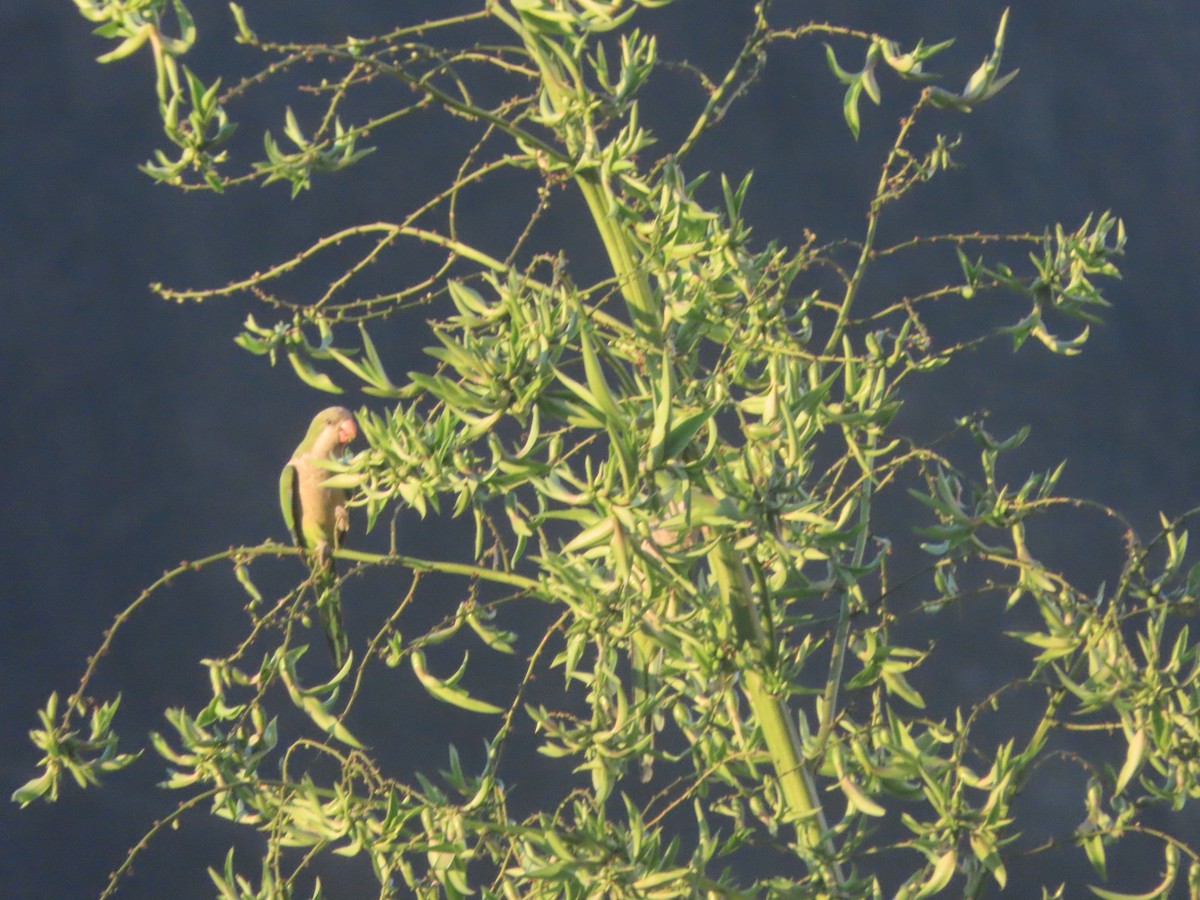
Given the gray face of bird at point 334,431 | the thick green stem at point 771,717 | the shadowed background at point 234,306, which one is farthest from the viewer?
the shadowed background at point 234,306

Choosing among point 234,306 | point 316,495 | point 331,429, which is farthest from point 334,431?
point 234,306

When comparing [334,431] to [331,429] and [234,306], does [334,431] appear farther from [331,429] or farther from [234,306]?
[234,306]

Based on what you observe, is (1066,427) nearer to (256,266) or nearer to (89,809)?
(256,266)

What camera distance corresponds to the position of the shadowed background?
2.40 meters

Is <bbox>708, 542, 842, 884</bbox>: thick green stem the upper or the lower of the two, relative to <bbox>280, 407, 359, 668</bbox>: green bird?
lower

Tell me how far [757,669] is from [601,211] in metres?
0.41

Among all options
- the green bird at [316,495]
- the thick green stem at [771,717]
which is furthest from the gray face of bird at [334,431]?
the thick green stem at [771,717]

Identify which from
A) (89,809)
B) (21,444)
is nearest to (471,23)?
(21,444)

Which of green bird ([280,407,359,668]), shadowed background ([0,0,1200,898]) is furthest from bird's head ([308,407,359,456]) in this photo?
shadowed background ([0,0,1200,898])

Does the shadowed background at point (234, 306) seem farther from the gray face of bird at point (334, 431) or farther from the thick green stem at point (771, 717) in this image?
the thick green stem at point (771, 717)

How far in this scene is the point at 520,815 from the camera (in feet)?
8.30

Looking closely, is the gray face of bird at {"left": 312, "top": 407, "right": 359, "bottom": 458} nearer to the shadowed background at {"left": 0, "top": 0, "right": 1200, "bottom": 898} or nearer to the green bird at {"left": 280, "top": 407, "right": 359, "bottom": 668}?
the green bird at {"left": 280, "top": 407, "right": 359, "bottom": 668}

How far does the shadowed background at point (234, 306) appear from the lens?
94.7 inches

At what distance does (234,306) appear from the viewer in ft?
8.27
